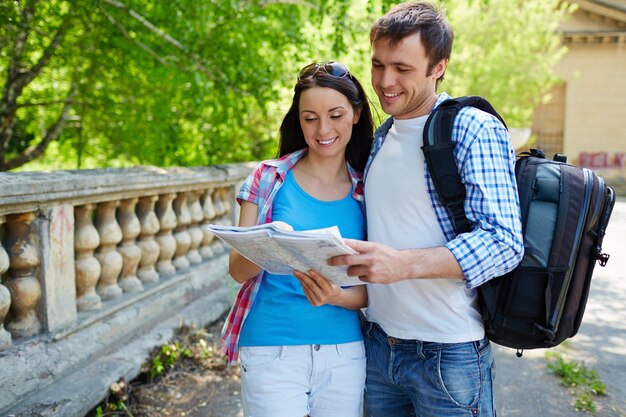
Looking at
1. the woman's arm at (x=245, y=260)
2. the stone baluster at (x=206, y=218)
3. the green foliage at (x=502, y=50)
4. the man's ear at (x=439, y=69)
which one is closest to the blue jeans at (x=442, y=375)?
the woman's arm at (x=245, y=260)

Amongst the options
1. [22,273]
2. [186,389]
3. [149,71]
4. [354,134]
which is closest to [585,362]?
[186,389]

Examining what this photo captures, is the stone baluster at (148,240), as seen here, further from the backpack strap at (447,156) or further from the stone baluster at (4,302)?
the backpack strap at (447,156)

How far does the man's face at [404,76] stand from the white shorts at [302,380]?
0.91 metres

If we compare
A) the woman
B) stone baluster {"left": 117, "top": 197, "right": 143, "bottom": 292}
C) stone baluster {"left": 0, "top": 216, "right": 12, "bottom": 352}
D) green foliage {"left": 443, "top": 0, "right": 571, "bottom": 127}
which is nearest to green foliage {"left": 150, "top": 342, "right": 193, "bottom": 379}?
stone baluster {"left": 117, "top": 197, "right": 143, "bottom": 292}

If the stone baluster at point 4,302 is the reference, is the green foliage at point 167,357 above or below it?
below

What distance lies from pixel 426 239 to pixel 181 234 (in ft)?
10.3

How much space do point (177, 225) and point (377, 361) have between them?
2.97 m

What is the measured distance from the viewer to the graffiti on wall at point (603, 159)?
899 inches

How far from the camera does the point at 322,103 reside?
2.19 m

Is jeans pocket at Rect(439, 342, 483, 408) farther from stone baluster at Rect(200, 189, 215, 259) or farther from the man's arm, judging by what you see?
stone baluster at Rect(200, 189, 215, 259)

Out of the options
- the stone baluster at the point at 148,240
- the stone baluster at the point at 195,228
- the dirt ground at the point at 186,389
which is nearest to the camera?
the dirt ground at the point at 186,389

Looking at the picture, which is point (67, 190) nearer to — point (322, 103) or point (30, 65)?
point (322, 103)

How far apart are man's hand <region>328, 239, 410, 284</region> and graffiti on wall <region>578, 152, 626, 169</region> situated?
23.4 m

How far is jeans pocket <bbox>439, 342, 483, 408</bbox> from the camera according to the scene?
1.94 metres
